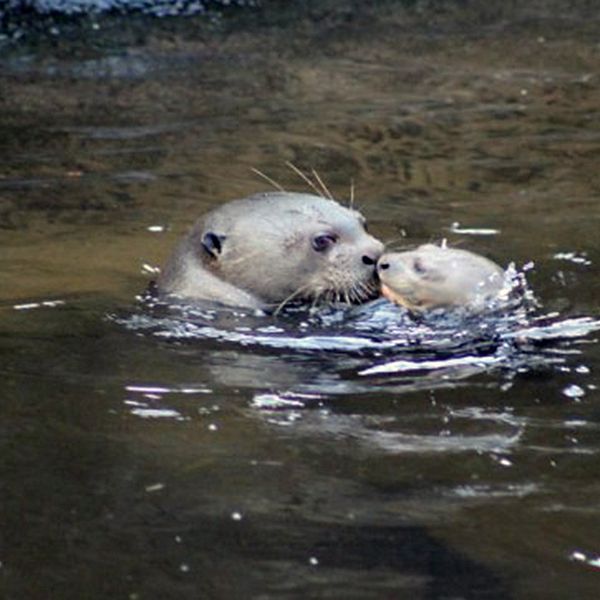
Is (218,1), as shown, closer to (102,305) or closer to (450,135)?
(450,135)

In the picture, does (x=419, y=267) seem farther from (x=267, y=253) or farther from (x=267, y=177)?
(x=267, y=177)

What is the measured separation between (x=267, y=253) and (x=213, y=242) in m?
0.17

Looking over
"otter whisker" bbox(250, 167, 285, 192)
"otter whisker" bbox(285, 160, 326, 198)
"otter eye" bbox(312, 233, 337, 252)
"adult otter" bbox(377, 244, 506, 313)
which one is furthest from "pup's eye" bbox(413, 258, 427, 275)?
"otter whisker" bbox(250, 167, 285, 192)

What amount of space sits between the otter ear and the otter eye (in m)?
0.30

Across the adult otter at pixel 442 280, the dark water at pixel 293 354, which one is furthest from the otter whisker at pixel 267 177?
the adult otter at pixel 442 280

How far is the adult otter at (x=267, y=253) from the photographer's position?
18.1 ft

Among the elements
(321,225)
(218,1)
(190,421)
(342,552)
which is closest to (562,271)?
(321,225)

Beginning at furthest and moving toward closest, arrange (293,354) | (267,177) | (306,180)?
(267,177) < (306,180) < (293,354)

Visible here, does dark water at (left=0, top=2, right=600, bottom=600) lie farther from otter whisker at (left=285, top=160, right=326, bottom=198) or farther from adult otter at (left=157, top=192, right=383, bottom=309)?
adult otter at (left=157, top=192, right=383, bottom=309)

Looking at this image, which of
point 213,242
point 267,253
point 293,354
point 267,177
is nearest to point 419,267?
point 293,354

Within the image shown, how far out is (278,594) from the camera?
3.22 metres

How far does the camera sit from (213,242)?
5.64 m

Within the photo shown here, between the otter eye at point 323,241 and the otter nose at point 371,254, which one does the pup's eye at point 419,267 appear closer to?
the otter nose at point 371,254

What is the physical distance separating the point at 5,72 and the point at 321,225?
390 centimetres
